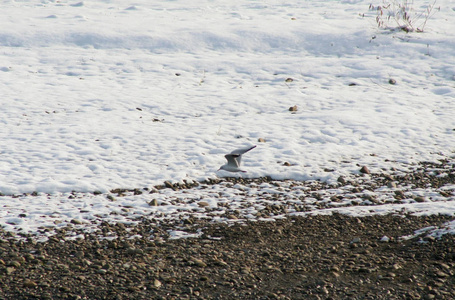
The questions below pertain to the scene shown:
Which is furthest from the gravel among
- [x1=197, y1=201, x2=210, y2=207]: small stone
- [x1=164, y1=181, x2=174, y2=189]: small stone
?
[x1=164, y1=181, x2=174, y2=189]: small stone

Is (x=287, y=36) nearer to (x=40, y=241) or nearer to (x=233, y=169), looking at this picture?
(x=233, y=169)

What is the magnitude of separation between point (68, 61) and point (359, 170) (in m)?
6.98

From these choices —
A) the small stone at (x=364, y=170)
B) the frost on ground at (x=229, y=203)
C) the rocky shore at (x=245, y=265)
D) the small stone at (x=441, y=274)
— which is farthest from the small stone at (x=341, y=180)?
the small stone at (x=441, y=274)

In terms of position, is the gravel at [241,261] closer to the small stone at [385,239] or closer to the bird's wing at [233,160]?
the small stone at [385,239]

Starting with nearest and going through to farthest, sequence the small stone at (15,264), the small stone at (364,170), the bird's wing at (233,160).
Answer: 1. the small stone at (15,264)
2. the bird's wing at (233,160)
3. the small stone at (364,170)

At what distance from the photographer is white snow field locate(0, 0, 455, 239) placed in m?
6.04

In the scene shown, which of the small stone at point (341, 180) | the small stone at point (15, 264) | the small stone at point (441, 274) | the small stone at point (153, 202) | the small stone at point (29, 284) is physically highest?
the small stone at point (441, 274)

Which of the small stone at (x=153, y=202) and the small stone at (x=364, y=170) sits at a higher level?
the small stone at (x=364, y=170)

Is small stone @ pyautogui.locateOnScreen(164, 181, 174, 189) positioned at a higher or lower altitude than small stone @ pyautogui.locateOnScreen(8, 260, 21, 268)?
lower

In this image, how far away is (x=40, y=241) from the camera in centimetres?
455

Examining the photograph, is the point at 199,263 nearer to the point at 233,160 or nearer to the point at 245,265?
the point at 245,265

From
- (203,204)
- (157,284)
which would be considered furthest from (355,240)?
(157,284)

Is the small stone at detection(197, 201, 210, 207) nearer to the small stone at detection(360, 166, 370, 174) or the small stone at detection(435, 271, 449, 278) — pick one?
the small stone at detection(360, 166, 370, 174)

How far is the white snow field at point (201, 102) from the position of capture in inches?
238
